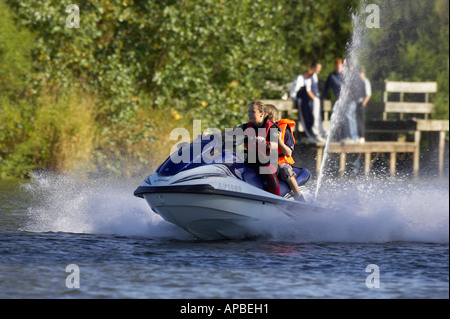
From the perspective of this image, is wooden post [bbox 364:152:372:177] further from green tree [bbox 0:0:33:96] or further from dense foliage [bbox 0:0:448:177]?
green tree [bbox 0:0:33:96]

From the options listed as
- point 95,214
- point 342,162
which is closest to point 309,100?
point 342,162

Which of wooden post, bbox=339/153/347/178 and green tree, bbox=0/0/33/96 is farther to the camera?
wooden post, bbox=339/153/347/178

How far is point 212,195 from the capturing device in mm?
10648

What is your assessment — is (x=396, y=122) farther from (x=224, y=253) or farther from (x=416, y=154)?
(x=224, y=253)

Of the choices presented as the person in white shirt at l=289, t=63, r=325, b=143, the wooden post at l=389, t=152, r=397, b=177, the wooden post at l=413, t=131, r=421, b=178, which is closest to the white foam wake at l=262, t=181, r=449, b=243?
the person in white shirt at l=289, t=63, r=325, b=143

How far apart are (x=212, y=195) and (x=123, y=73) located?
10.6 m

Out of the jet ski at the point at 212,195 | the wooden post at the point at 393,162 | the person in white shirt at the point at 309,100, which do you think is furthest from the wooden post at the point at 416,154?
the jet ski at the point at 212,195

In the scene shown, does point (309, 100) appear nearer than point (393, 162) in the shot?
Yes

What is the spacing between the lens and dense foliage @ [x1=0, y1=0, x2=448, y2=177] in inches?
737

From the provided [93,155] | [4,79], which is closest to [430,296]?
[93,155]

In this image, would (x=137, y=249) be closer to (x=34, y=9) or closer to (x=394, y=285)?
(x=394, y=285)

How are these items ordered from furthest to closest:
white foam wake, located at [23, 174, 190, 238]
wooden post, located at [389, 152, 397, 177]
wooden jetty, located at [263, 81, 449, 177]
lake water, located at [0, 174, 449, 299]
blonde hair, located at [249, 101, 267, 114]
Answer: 1. wooden post, located at [389, 152, 397, 177]
2. wooden jetty, located at [263, 81, 449, 177]
3. white foam wake, located at [23, 174, 190, 238]
4. blonde hair, located at [249, 101, 267, 114]
5. lake water, located at [0, 174, 449, 299]

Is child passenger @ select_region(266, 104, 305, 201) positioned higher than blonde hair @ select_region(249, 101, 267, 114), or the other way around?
blonde hair @ select_region(249, 101, 267, 114)

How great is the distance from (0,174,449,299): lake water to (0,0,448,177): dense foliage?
452 centimetres
